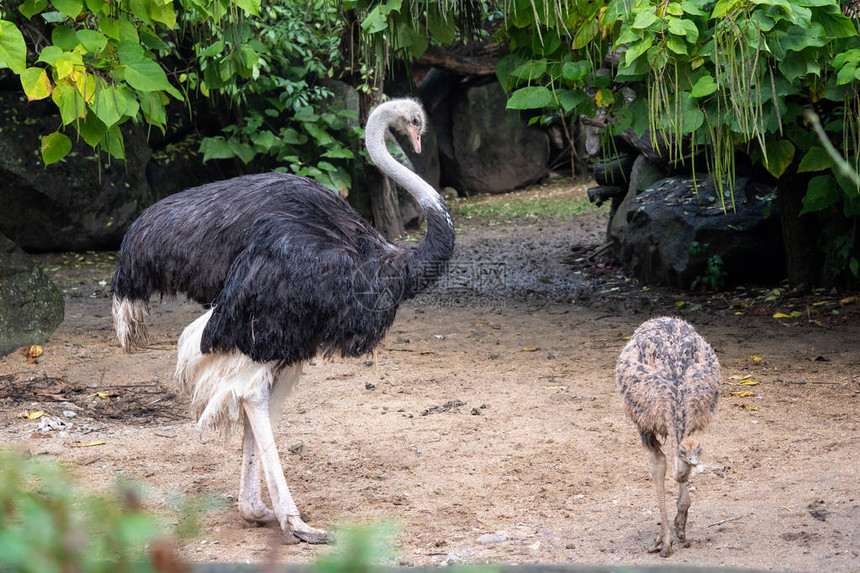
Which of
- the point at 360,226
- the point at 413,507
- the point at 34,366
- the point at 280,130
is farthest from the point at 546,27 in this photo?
the point at 280,130

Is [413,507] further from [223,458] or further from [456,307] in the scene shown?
[456,307]

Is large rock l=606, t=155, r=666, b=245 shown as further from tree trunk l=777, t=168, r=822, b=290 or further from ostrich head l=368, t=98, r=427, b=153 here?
ostrich head l=368, t=98, r=427, b=153

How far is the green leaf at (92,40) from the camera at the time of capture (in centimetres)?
418

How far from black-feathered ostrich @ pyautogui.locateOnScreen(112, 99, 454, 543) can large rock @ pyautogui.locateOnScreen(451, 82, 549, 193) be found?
36.4 feet

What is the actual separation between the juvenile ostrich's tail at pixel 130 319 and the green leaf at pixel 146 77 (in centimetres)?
96

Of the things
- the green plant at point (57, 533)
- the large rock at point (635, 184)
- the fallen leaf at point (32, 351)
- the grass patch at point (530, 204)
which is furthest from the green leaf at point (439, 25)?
the grass patch at point (530, 204)

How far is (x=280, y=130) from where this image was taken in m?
11.5

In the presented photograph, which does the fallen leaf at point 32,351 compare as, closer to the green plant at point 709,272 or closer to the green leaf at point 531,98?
the green leaf at point 531,98

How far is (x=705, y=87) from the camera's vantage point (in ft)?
16.0

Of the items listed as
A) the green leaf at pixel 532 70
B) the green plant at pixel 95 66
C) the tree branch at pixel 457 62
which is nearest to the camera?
the green plant at pixel 95 66

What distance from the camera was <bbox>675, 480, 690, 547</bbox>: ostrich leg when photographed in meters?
3.55

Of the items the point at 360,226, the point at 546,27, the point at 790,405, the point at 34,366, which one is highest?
the point at 546,27

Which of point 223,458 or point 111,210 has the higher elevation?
point 111,210

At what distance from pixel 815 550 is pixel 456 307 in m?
5.20
